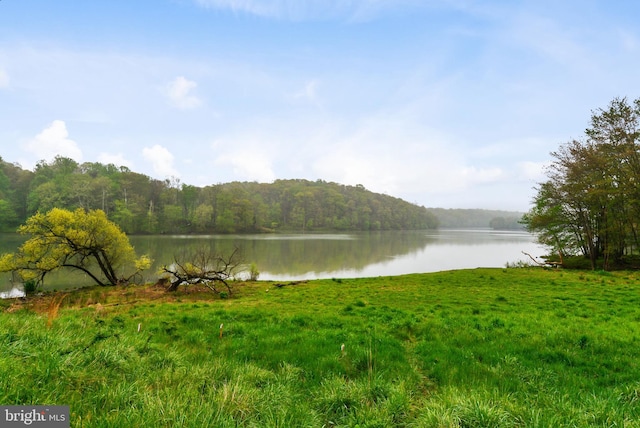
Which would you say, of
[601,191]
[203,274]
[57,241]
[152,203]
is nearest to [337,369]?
[203,274]

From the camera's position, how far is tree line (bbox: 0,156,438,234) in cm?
7238

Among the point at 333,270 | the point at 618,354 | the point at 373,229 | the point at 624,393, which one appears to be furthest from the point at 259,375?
the point at 373,229

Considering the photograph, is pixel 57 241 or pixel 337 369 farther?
pixel 57 241

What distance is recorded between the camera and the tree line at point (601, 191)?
68.7 ft

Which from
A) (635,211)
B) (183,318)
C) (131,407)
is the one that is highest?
(635,211)

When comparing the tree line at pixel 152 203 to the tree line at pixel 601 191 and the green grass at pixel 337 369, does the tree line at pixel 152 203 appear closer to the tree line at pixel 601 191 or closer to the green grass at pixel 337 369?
the green grass at pixel 337 369

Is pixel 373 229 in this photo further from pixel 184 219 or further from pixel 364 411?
pixel 364 411

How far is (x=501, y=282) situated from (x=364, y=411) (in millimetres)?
17812

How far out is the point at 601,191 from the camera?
65.9ft

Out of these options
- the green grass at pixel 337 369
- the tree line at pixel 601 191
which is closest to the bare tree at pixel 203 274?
the green grass at pixel 337 369

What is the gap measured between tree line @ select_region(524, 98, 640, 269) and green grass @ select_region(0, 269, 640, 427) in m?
17.1

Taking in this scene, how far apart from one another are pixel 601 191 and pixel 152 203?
99653mm

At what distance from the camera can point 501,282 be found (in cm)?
1723

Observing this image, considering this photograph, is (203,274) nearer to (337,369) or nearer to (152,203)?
(337,369)
